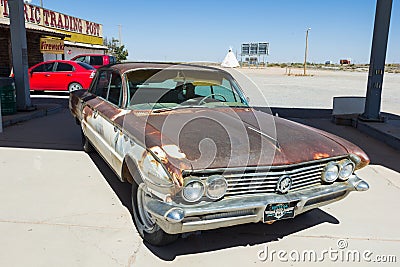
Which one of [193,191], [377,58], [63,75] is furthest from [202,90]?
[63,75]

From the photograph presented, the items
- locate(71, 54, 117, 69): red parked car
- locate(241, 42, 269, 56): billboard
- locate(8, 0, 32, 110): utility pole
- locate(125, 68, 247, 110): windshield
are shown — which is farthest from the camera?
locate(241, 42, 269, 56): billboard

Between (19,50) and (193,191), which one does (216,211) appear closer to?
(193,191)

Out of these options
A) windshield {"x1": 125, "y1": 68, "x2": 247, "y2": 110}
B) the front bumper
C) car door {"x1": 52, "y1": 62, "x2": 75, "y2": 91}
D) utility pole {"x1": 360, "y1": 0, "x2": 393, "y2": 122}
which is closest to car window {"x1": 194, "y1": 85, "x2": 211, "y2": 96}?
windshield {"x1": 125, "y1": 68, "x2": 247, "y2": 110}

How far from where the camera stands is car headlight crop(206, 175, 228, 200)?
8.90ft

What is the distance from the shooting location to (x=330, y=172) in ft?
10.7

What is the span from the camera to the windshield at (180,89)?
4.18 metres

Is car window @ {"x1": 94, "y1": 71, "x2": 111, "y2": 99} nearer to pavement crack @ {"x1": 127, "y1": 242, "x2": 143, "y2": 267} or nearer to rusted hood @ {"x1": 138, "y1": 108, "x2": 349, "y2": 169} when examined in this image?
rusted hood @ {"x1": 138, "y1": 108, "x2": 349, "y2": 169}

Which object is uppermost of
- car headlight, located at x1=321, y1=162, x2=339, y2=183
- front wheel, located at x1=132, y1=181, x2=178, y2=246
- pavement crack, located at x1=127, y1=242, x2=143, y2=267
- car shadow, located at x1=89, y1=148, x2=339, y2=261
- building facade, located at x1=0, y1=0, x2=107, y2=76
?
building facade, located at x1=0, y1=0, x2=107, y2=76

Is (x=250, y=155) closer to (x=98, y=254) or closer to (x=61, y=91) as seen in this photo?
(x=98, y=254)

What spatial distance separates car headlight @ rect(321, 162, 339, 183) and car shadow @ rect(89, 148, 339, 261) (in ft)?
2.40

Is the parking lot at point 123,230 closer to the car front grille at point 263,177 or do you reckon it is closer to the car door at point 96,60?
the car front grille at point 263,177

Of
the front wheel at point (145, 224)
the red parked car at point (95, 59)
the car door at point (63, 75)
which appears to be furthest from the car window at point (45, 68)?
the front wheel at point (145, 224)

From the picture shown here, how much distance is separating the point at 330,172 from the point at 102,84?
340cm

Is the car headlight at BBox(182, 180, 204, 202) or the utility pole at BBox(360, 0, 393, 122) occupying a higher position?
the utility pole at BBox(360, 0, 393, 122)
